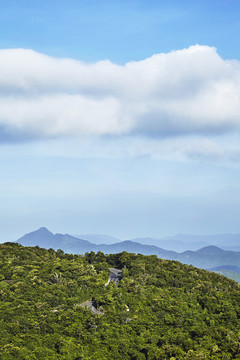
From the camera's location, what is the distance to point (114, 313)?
60.8 meters

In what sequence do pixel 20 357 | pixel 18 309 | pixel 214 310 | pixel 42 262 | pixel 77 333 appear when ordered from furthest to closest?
pixel 42 262, pixel 214 310, pixel 18 309, pixel 77 333, pixel 20 357

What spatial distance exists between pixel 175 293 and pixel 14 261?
33657mm

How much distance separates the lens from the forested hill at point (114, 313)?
52125mm

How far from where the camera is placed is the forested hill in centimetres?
5212

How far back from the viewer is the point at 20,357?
48219 millimetres

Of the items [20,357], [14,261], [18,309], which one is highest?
[14,261]

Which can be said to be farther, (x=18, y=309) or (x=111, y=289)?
(x=111, y=289)

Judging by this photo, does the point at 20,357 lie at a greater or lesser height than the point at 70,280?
lesser

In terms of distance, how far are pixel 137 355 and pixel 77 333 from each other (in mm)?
8798

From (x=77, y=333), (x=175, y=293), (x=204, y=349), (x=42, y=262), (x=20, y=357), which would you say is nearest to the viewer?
(x=20, y=357)

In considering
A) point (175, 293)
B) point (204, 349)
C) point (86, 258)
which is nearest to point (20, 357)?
point (204, 349)

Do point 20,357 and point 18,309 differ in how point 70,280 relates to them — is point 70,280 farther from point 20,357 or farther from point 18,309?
point 20,357

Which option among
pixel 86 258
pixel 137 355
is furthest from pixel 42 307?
pixel 86 258

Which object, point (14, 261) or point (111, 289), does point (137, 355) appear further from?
point (14, 261)
